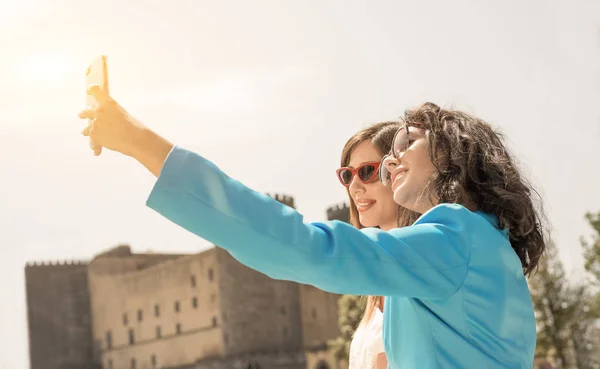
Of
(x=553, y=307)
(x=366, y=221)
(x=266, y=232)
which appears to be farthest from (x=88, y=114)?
(x=553, y=307)

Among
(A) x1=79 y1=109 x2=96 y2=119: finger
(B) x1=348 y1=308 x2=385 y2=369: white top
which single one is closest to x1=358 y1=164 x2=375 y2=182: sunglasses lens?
(B) x1=348 y1=308 x2=385 y2=369: white top

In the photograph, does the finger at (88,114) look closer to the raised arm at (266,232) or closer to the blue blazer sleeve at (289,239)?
the raised arm at (266,232)

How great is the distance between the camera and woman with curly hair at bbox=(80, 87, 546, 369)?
3.99 feet

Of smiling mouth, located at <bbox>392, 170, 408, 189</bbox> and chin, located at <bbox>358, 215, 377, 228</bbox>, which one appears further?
chin, located at <bbox>358, 215, 377, 228</bbox>

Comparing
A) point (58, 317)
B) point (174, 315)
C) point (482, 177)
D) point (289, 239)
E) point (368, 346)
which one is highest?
point (58, 317)

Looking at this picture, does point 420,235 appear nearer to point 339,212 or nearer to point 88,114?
point 88,114

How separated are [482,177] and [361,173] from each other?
88cm

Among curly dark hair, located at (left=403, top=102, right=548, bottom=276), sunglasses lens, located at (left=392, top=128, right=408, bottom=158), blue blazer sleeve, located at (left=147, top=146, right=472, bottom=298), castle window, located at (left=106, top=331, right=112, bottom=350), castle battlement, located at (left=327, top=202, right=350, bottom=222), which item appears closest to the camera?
blue blazer sleeve, located at (left=147, top=146, right=472, bottom=298)

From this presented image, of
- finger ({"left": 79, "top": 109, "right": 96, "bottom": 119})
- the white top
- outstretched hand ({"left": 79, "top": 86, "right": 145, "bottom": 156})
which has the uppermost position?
finger ({"left": 79, "top": 109, "right": 96, "bottom": 119})

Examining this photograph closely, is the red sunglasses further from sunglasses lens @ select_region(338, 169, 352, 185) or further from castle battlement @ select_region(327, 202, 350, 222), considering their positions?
castle battlement @ select_region(327, 202, 350, 222)

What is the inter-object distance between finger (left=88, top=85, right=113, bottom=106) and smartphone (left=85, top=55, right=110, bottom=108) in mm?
11

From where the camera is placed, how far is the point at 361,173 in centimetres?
251

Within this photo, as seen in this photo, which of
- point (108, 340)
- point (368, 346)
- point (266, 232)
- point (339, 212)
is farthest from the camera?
point (108, 340)

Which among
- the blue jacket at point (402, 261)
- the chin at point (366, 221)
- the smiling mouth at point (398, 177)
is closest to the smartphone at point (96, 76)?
the blue jacket at point (402, 261)
